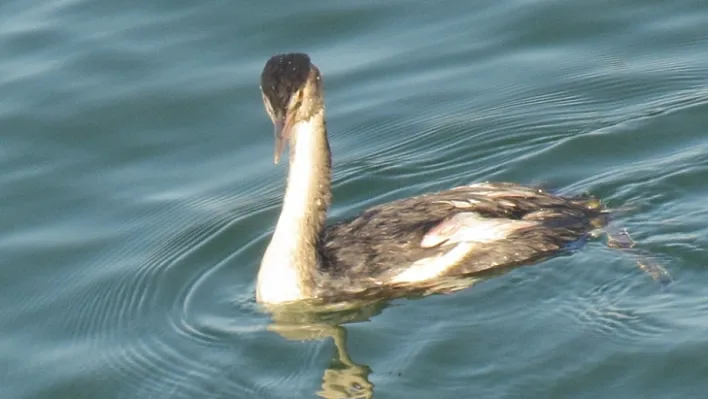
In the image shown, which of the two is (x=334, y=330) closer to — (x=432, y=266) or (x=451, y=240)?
(x=432, y=266)

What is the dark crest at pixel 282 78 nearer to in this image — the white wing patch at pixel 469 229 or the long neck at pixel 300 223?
the long neck at pixel 300 223

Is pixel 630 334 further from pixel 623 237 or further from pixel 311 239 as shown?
pixel 311 239

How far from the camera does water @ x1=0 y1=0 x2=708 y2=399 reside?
10359mm

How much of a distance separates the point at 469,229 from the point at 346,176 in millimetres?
2144

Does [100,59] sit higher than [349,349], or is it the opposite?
[100,59]

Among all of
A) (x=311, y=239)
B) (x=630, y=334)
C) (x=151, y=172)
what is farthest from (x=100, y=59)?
(x=630, y=334)

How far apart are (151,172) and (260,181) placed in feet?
3.11

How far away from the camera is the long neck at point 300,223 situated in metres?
11.4

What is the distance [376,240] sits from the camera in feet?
37.7

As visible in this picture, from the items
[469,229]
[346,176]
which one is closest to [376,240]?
[469,229]

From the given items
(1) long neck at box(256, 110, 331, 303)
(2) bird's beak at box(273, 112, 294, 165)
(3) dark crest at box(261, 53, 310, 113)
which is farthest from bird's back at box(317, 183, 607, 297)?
(3) dark crest at box(261, 53, 310, 113)

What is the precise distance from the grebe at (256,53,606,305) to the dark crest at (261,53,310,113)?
134 millimetres

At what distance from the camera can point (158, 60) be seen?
15578 mm

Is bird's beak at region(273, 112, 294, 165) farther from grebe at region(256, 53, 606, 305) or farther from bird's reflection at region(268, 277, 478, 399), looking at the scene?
bird's reflection at region(268, 277, 478, 399)
